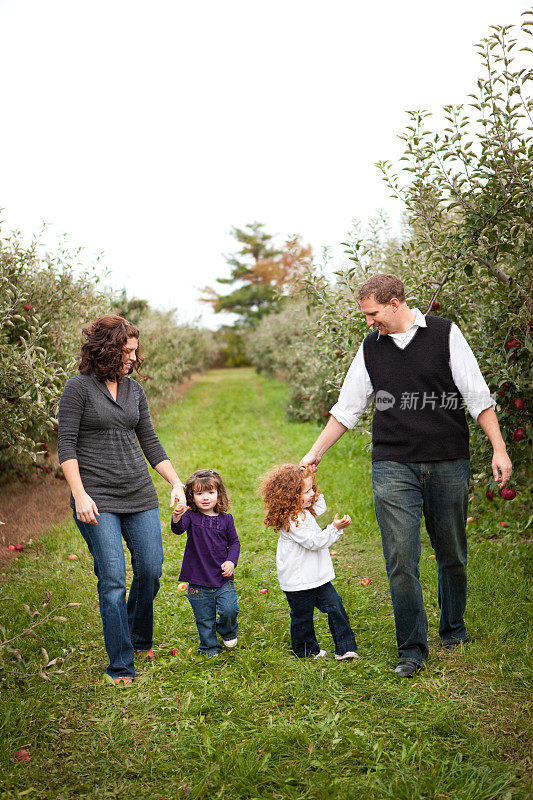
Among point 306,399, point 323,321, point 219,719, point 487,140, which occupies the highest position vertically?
point 487,140

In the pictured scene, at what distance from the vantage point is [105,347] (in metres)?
3.87

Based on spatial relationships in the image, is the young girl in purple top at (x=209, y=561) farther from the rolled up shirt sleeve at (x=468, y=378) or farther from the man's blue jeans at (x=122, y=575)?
the rolled up shirt sleeve at (x=468, y=378)

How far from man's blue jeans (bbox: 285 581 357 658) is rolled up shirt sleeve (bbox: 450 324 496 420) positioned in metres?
1.34

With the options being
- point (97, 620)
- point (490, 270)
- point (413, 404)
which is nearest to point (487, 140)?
point (490, 270)

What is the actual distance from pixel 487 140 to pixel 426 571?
315 centimetres

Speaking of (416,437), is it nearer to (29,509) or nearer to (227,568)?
(227,568)

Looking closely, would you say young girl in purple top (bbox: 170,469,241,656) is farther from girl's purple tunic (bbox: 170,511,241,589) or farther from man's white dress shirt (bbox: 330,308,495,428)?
man's white dress shirt (bbox: 330,308,495,428)

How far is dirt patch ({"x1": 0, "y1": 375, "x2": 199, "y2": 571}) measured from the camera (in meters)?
6.80

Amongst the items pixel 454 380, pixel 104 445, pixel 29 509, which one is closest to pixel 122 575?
pixel 104 445

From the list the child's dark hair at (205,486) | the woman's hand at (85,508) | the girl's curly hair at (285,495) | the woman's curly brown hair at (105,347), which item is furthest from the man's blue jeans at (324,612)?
the woman's curly brown hair at (105,347)

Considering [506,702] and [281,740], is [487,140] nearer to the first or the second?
[506,702]

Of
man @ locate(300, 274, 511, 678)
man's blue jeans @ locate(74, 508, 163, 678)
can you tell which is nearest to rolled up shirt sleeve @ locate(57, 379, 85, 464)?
man's blue jeans @ locate(74, 508, 163, 678)

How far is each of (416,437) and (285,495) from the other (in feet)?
2.67

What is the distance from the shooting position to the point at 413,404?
148 inches
